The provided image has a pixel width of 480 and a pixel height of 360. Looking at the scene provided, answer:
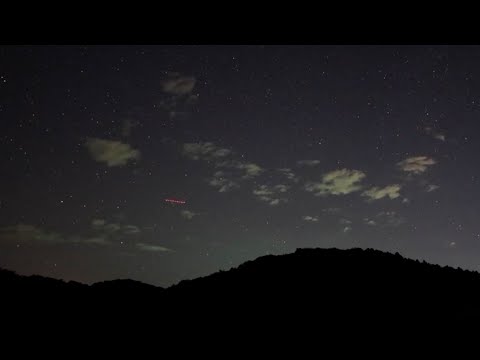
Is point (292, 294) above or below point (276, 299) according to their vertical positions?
above

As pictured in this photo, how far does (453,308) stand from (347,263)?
4.52 meters

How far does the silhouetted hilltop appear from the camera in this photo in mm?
9258

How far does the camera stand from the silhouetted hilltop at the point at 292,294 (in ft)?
30.4

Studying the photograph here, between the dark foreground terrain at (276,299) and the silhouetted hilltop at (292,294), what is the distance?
0.03 metres

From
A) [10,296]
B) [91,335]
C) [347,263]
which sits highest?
[347,263]

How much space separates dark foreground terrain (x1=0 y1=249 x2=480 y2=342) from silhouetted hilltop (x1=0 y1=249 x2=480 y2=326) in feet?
0.09

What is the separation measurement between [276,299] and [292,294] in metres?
0.58

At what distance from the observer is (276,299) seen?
34.9 feet

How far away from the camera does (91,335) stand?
27.8ft

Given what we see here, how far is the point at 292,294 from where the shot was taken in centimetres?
1089

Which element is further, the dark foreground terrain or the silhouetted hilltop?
the silhouetted hilltop

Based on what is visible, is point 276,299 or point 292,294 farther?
point 292,294
